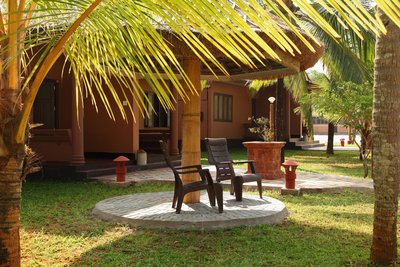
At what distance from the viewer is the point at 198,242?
5.08 m

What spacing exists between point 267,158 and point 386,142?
6.89 meters

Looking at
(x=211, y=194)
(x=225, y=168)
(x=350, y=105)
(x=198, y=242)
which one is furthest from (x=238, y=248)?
(x=350, y=105)

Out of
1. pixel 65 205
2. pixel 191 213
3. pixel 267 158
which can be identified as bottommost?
pixel 65 205

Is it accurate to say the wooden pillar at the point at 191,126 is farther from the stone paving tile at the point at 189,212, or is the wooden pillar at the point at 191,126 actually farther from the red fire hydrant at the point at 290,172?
the red fire hydrant at the point at 290,172

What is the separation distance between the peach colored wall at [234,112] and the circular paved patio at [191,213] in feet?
48.8

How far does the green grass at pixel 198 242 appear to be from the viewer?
14.7ft

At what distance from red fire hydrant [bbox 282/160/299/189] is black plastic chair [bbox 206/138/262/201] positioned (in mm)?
975

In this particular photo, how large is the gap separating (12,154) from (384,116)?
314 cm

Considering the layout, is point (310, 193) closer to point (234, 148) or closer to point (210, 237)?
point (210, 237)

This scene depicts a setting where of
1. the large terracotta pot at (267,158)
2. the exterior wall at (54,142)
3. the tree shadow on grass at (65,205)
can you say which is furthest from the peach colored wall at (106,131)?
the large terracotta pot at (267,158)

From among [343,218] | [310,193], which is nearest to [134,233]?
[343,218]

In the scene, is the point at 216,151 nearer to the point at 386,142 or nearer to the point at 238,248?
the point at 238,248

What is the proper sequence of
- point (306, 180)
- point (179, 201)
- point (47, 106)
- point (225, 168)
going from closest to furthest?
point (179, 201)
point (225, 168)
point (306, 180)
point (47, 106)

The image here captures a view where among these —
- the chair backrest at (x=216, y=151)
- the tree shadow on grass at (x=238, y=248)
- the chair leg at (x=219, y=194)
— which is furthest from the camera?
the chair backrest at (x=216, y=151)
